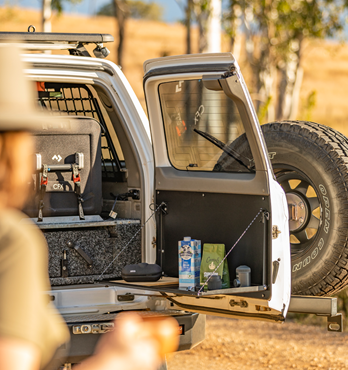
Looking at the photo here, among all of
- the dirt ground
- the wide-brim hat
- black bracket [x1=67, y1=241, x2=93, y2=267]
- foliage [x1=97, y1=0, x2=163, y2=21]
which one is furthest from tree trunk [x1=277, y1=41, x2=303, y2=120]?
foliage [x1=97, y1=0, x2=163, y2=21]

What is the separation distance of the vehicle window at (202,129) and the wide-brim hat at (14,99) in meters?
2.37

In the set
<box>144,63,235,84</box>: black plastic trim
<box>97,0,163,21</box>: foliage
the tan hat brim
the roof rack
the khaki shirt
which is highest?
<box>97,0,163,21</box>: foliage

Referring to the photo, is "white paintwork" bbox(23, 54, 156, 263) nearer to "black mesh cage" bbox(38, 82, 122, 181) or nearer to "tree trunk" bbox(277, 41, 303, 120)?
"black mesh cage" bbox(38, 82, 122, 181)

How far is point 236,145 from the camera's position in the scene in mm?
3508

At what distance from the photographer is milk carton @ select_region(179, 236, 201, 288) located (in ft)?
11.7

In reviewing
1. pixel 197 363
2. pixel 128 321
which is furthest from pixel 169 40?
pixel 128 321

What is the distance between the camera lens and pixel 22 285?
1047mm

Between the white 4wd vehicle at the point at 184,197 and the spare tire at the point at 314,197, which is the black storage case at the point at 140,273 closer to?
the white 4wd vehicle at the point at 184,197

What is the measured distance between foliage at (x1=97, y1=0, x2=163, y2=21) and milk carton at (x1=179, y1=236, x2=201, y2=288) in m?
51.0

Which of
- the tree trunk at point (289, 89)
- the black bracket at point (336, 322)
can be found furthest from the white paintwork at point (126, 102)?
the tree trunk at point (289, 89)

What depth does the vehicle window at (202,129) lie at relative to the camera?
3.48 m

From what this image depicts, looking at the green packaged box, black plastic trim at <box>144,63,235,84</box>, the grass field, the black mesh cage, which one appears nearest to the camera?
black plastic trim at <box>144,63,235,84</box>

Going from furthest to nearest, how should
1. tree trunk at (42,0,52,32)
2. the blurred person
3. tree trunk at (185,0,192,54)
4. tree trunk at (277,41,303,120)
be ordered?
tree trunk at (277,41,303,120)
tree trunk at (185,0,192,54)
tree trunk at (42,0,52,32)
the blurred person

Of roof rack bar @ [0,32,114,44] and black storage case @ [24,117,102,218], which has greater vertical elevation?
roof rack bar @ [0,32,114,44]
